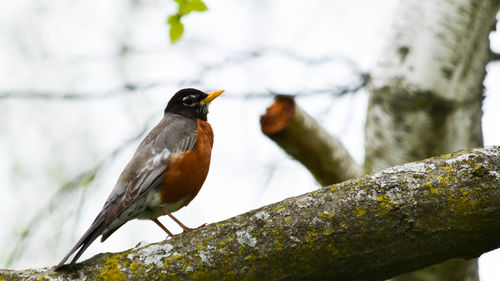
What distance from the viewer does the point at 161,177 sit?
154 inches

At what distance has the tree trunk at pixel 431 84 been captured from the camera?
4.10 metres

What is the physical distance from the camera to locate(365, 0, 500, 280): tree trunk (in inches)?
161

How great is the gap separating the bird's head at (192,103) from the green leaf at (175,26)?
1.76 meters

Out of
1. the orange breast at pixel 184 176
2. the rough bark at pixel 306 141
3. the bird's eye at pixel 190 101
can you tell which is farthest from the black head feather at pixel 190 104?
the rough bark at pixel 306 141

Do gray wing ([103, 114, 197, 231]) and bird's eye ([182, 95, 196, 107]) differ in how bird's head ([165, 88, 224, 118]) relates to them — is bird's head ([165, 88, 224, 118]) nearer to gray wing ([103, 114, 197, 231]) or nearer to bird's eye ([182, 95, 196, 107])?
bird's eye ([182, 95, 196, 107])

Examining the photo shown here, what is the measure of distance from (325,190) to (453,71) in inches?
76.8

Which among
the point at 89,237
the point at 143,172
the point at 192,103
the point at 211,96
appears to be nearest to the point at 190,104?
the point at 192,103

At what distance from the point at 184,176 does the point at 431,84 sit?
1.78 meters

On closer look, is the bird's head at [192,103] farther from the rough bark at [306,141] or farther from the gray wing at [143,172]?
the rough bark at [306,141]

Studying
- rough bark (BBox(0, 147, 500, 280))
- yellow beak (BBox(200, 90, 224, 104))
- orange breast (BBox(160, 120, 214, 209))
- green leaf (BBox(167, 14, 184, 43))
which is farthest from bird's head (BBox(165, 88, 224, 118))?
rough bark (BBox(0, 147, 500, 280))

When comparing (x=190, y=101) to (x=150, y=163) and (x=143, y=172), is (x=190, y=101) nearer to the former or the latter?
(x=150, y=163)

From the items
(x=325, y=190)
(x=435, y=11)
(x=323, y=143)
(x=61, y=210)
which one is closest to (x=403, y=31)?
(x=435, y=11)

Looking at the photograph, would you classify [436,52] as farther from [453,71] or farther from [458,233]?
[458,233]

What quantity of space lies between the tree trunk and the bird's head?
1.54 m
